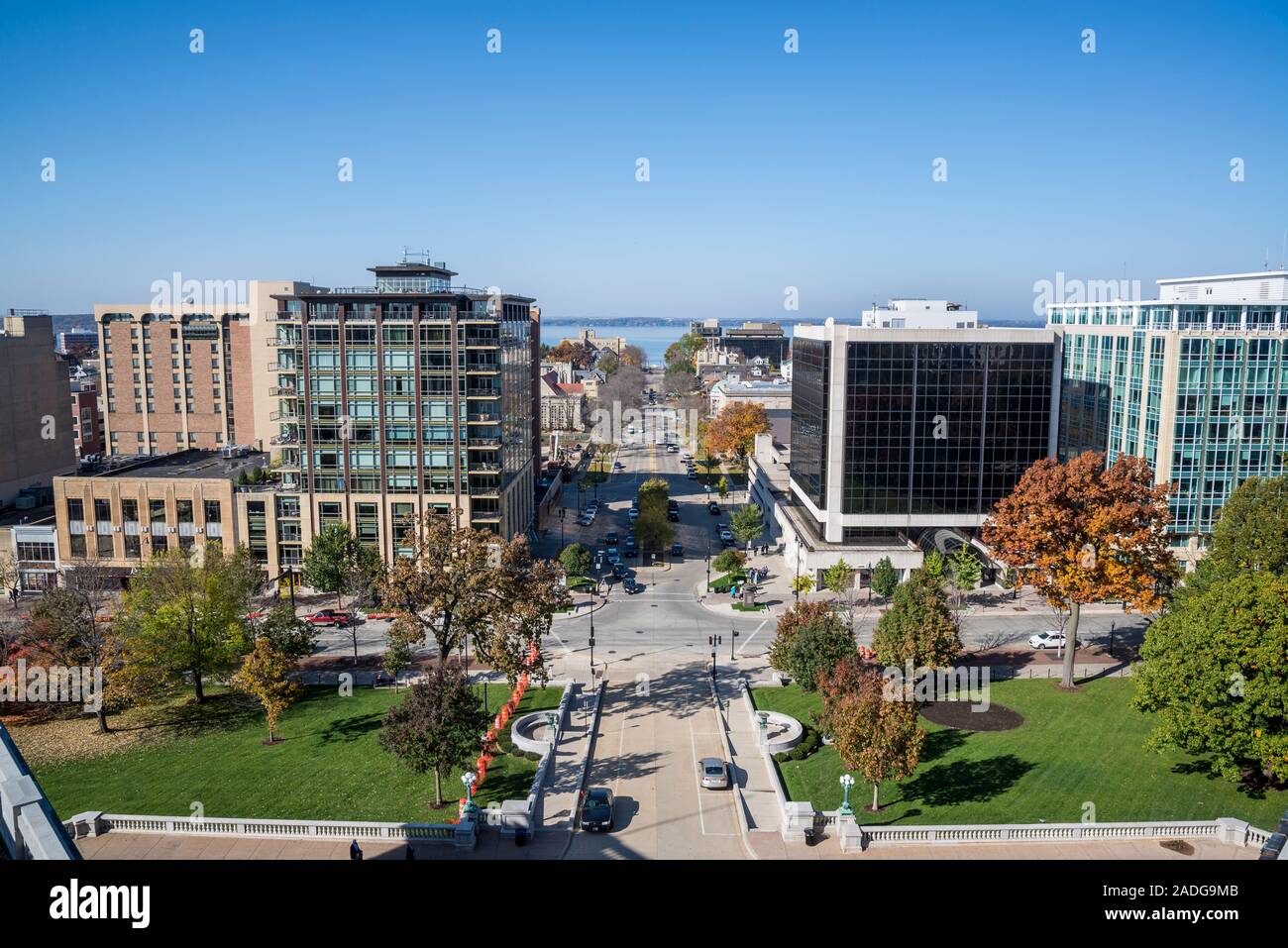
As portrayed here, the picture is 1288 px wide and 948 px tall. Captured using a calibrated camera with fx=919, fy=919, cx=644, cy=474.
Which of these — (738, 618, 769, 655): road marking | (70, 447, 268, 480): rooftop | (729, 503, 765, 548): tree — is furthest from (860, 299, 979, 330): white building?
(70, 447, 268, 480): rooftop

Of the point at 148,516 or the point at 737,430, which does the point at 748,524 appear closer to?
the point at 737,430

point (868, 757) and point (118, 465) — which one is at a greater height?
point (118, 465)

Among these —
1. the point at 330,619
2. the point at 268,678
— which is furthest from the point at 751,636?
the point at 268,678

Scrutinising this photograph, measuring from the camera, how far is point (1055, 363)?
65.8 metres

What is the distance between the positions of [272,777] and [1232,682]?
36198 mm

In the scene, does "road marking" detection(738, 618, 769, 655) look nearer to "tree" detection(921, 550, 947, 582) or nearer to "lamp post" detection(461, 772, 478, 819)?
"tree" detection(921, 550, 947, 582)

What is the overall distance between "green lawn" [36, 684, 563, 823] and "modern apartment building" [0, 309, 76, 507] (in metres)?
60.5

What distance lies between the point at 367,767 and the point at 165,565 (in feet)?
69.3

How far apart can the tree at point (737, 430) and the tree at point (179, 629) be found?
75.2 metres

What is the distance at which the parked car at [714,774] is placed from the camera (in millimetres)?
36188

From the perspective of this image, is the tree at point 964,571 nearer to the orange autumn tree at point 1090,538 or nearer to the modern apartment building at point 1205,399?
the orange autumn tree at point 1090,538
